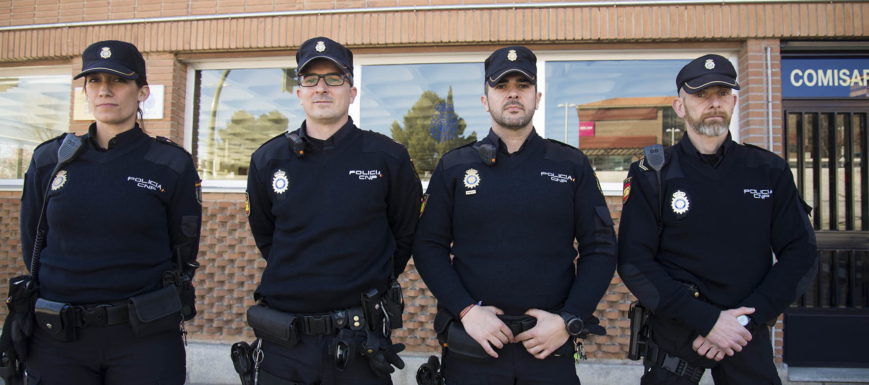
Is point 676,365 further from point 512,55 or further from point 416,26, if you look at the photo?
point 416,26

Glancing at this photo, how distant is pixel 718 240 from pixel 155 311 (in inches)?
107

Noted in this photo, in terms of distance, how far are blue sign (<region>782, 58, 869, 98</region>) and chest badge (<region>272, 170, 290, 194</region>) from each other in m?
4.50

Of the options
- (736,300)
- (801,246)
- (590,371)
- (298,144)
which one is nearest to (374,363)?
(298,144)

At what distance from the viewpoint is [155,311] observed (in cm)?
214

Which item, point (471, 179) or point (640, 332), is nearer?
point (471, 179)

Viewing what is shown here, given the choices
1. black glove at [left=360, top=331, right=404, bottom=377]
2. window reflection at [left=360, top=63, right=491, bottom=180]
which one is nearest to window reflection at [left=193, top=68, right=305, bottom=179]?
window reflection at [left=360, top=63, right=491, bottom=180]

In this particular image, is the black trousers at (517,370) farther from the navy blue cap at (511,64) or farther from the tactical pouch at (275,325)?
the navy blue cap at (511,64)

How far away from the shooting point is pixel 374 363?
1982 millimetres

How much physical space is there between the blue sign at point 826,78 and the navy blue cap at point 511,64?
3.43 m

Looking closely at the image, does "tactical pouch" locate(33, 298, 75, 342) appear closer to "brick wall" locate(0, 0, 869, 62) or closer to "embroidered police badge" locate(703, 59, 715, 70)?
"brick wall" locate(0, 0, 869, 62)

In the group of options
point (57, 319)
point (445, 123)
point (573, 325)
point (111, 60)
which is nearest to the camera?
point (573, 325)

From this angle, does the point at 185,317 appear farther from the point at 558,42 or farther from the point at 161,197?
the point at 558,42

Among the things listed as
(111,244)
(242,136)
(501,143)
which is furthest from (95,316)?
(242,136)

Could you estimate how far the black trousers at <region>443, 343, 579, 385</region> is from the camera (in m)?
1.94
